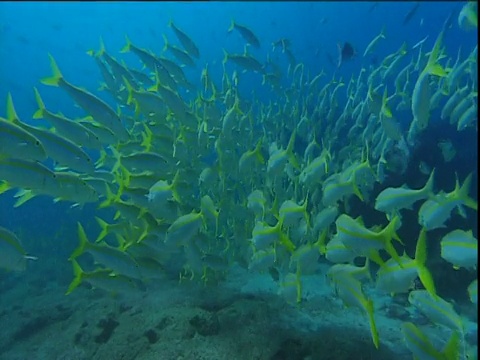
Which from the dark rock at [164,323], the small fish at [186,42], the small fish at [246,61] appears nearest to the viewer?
the dark rock at [164,323]

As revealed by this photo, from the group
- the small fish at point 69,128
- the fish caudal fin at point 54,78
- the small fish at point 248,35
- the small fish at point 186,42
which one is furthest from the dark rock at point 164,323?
the small fish at point 248,35

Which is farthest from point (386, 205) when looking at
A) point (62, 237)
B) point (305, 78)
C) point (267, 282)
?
point (62, 237)

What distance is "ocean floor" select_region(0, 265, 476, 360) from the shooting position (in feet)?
12.9

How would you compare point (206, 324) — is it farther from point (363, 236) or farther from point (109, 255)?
point (363, 236)

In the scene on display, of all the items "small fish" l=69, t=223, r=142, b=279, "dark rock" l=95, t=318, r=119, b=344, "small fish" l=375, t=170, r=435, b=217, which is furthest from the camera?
"dark rock" l=95, t=318, r=119, b=344

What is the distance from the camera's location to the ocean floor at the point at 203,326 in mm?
3938

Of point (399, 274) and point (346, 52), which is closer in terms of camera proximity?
point (399, 274)

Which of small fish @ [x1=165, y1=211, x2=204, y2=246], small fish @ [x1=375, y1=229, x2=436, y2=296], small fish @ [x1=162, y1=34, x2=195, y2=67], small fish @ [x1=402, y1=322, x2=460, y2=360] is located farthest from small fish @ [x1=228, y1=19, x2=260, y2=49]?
small fish @ [x1=402, y1=322, x2=460, y2=360]

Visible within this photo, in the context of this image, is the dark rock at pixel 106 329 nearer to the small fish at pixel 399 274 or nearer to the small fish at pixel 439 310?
the small fish at pixel 399 274

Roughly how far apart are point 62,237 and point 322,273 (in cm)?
900

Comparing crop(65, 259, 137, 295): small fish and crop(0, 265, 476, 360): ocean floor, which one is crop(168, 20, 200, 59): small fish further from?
crop(65, 259, 137, 295): small fish

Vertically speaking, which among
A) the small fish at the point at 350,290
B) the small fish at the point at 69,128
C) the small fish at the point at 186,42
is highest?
the small fish at the point at 186,42

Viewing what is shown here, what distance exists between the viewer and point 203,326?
4.28m

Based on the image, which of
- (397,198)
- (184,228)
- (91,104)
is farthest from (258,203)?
(91,104)
